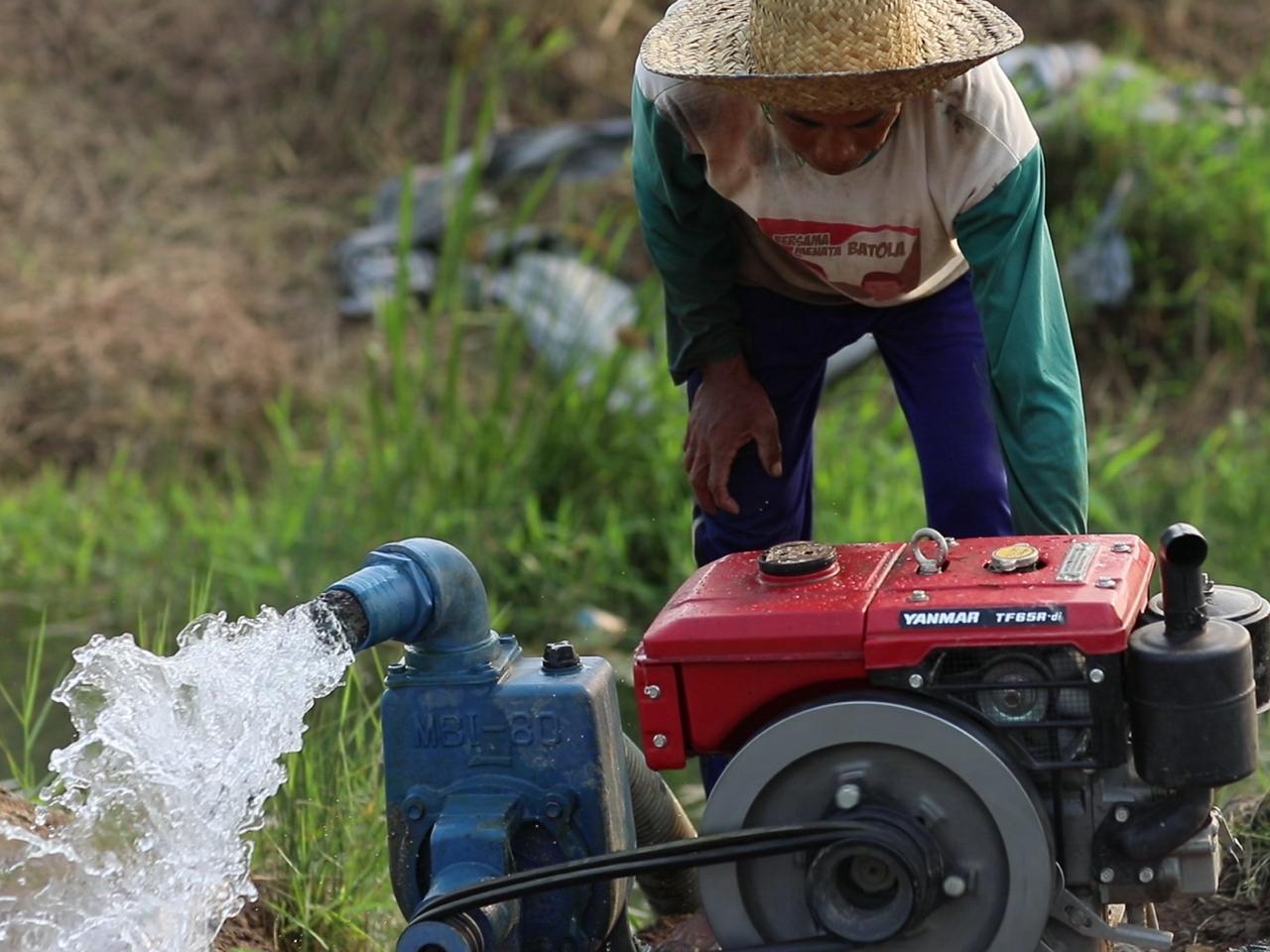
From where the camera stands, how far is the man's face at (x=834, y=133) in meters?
2.74

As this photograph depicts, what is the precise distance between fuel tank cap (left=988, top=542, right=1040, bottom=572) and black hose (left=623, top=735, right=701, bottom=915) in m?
0.59

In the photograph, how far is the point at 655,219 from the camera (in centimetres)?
315

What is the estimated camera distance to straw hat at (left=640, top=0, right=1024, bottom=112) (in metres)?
2.63

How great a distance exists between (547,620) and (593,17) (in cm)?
390

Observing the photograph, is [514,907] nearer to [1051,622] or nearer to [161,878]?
[161,878]

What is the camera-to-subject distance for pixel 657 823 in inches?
111

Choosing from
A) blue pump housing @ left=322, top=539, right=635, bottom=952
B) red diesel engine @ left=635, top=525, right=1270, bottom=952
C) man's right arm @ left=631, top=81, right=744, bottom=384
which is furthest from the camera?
man's right arm @ left=631, top=81, right=744, bottom=384

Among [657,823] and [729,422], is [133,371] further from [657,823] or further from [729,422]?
[657,823]

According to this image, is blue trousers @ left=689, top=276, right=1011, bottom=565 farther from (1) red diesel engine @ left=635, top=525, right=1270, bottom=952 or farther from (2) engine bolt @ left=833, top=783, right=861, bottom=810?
(2) engine bolt @ left=833, top=783, right=861, bottom=810

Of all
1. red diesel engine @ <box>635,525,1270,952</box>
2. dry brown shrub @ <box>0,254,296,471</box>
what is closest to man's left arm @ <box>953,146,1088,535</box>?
red diesel engine @ <box>635,525,1270,952</box>

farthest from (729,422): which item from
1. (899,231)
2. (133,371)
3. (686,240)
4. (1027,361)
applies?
(133,371)

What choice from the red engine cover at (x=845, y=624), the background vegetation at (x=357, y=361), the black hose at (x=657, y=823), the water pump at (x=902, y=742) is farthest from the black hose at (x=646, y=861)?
the background vegetation at (x=357, y=361)

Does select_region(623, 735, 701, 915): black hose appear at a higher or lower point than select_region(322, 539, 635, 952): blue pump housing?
lower

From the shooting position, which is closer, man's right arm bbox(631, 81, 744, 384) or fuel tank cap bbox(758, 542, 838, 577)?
fuel tank cap bbox(758, 542, 838, 577)
